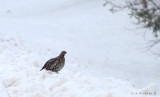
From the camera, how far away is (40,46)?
57.4 feet

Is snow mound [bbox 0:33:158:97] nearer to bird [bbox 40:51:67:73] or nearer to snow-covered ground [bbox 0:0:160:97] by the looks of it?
snow-covered ground [bbox 0:0:160:97]

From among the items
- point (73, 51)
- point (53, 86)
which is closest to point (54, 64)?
point (53, 86)

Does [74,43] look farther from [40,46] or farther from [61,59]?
[61,59]

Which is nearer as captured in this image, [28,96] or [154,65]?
[28,96]

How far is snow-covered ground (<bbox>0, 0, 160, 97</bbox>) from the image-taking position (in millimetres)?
6500

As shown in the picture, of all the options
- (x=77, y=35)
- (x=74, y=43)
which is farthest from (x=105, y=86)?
(x=77, y=35)

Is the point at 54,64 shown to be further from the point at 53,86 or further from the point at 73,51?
the point at 73,51

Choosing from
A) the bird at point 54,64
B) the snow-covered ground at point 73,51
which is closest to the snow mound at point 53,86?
the snow-covered ground at point 73,51

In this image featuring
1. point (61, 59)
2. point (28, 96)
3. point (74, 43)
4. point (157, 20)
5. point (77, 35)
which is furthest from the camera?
point (77, 35)

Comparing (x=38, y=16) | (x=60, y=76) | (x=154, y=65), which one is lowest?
(x=154, y=65)

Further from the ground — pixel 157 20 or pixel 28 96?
pixel 157 20

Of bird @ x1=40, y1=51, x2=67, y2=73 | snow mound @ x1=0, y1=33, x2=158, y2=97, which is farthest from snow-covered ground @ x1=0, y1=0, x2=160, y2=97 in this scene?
bird @ x1=40, y1=51, x2=67, y2=73

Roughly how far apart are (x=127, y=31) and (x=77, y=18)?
432 cm

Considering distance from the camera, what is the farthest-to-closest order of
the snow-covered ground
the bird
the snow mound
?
the bird → the snow-covered ground → the snow mound
